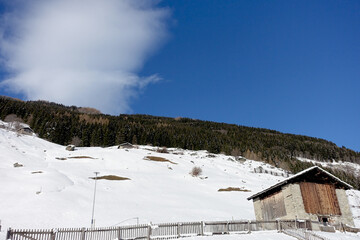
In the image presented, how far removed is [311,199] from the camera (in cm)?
2977

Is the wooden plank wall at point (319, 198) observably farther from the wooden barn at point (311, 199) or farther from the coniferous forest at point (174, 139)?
the coniferous forest at point (174, 139)

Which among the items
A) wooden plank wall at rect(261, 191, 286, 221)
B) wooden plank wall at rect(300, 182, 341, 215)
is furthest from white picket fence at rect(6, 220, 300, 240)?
wooden plank wall at rect(300, 182, 341, 215)

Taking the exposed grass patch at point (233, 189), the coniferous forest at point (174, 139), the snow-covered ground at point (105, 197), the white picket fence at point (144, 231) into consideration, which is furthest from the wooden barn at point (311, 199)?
the coniferous forest at point (174, 139)

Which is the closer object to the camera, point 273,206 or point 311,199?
point 311,199

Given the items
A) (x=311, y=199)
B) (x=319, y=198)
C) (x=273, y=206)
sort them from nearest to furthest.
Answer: (x=311, y=199), (x=319, y=198), (x=273, y=206)

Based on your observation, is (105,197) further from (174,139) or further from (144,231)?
(174,139)

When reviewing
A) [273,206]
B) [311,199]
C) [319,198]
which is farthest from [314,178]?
[273,206]

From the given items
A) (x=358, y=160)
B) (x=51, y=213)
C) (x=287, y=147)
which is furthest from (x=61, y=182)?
(x=358, y=160)

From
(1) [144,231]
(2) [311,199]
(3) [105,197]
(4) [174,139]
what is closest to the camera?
(1) [144,231]

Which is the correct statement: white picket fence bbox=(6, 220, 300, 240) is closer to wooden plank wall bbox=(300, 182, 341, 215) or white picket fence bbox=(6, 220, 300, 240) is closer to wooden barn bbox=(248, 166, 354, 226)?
wooden barn bbox=(248, 166, 354, 226)

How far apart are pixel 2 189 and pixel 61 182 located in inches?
346

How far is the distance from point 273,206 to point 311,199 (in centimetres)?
442

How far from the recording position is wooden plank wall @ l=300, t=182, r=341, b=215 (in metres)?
29.4

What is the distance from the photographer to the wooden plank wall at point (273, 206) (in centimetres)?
3050
